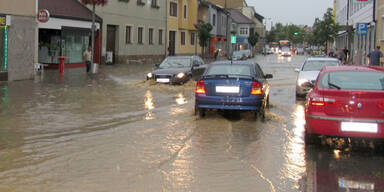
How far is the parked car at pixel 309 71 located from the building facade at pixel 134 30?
2109 cm

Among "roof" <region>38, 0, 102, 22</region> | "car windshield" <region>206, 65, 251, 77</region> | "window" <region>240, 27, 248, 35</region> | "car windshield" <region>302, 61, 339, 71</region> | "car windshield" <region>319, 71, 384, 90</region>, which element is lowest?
"car windshield" <region>319, 71, 384, 90</region>

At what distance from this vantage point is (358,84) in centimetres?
827

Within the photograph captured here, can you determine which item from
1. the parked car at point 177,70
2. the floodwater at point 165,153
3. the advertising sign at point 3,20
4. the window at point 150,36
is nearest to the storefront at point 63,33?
the advertising sign at point 3,20

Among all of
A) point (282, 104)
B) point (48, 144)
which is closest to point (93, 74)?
point (282, 104)

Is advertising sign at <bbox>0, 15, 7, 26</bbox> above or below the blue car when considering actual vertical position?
above

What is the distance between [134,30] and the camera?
40.9 meters

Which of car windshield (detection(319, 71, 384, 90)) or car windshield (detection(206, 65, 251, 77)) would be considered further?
car windshield (detection(206, 65, 251, 77))

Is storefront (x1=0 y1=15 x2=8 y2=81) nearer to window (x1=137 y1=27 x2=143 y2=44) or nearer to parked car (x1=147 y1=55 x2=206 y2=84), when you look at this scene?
parked car (x1=147 y1=55 x2=206 y2=84)

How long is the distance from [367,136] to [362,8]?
37.8 meters

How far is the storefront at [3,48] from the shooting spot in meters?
19.1

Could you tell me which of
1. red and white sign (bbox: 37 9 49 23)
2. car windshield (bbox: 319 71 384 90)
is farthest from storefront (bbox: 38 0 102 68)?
car windshield (bbox: 319 71 384 90)

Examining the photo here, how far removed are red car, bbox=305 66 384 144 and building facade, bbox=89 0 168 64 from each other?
2884 centimetres

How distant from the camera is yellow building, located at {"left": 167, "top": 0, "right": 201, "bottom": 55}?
49.5 m

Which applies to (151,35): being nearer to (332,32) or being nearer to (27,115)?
(332,32)
